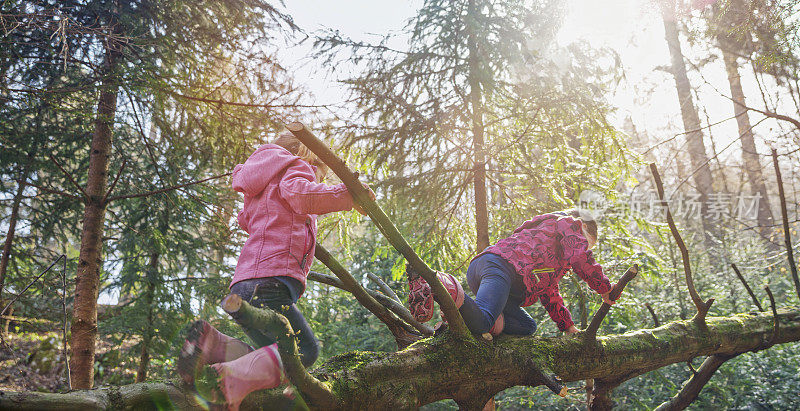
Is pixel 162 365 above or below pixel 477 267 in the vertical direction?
below

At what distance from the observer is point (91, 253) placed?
15.4ft

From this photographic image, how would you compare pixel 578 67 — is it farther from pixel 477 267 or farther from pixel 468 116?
pixel 477 267

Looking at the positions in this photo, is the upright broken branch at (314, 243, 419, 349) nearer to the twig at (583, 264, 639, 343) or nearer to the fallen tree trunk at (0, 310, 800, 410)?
the fallen tree trunk at (0, 310, 800, 410)

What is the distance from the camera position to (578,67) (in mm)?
5586

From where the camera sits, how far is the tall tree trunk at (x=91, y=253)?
4.45 meters

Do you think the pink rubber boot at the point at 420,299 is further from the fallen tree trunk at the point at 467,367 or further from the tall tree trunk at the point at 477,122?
the tall tree trunk at the point at 477,122

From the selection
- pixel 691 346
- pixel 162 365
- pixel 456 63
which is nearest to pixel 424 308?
pixel 691 346

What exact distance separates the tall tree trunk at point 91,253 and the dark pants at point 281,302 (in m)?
3.14

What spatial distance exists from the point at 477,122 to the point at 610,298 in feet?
10.2

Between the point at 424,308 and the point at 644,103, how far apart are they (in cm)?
1215

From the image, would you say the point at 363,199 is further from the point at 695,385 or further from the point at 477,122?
the point at 477,122

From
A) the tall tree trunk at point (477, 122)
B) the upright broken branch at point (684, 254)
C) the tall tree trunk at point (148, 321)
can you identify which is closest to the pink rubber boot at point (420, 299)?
the upright broken branch at point (684, 254)

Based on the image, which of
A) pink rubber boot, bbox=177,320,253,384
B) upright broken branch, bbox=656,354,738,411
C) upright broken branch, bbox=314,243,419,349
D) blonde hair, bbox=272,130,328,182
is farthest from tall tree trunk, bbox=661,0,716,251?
pink rubber boot, bbox=177,320,253,384

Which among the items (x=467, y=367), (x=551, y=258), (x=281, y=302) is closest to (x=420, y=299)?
(x=467, y=367)
